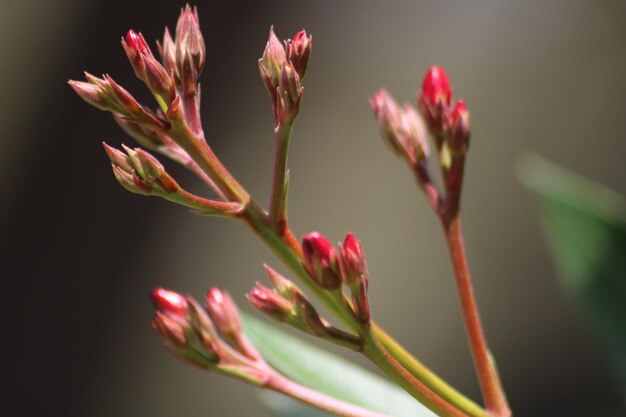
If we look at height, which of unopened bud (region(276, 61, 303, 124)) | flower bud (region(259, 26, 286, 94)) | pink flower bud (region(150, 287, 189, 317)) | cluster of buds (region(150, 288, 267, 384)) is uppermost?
flower bud (region(259, 26, 286, 94))

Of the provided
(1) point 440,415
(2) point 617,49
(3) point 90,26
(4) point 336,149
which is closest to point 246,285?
(4) point 336,149

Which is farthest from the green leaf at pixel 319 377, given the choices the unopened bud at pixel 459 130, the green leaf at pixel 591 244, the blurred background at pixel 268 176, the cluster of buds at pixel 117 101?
the blurred background at pixel 268 176

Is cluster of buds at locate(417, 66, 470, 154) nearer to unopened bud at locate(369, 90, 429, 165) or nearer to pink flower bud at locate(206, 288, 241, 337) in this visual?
unopened bud at locate(369, 90, 429, 165)

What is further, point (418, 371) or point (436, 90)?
point (436, 90)

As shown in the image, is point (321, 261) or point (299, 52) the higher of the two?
point (299, 52)

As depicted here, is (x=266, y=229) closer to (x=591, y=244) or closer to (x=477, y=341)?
(x=477, y=341)

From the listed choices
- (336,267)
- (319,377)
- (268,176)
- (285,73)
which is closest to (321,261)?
(336,267)

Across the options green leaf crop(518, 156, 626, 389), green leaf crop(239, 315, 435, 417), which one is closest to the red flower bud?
green leaf crop(239, 315, 435, 417)
